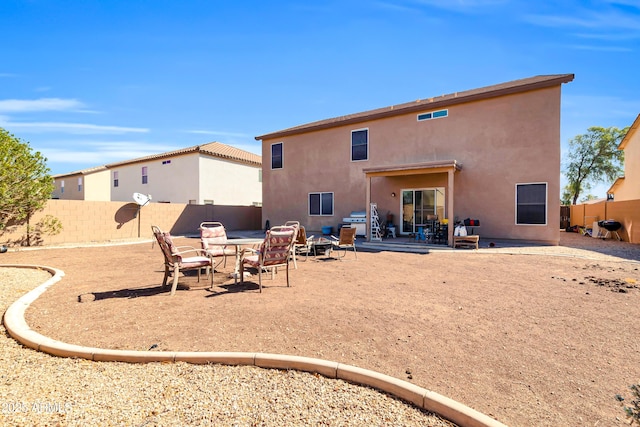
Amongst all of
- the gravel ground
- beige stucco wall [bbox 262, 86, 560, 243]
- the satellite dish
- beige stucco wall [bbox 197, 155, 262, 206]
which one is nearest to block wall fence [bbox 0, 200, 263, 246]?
the satellite dish

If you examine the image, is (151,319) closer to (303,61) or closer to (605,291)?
(605,291)

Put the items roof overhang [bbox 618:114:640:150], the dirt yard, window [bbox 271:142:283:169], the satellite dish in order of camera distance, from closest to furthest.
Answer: the dirt yard, the satellite dish, roof overhang [bbox 618:114:640:150], window [bbox 271:142:283:169]

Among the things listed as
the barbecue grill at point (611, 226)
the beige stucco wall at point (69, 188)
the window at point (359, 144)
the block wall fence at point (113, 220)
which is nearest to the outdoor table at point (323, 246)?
the window at point (359, 144)

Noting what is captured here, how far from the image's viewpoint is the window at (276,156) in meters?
18.8

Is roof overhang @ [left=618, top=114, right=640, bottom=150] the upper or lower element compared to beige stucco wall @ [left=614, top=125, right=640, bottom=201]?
upper

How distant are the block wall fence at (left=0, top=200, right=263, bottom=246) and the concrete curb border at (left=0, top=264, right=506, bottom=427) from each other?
1128 cm

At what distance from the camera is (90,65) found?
9.72 meters

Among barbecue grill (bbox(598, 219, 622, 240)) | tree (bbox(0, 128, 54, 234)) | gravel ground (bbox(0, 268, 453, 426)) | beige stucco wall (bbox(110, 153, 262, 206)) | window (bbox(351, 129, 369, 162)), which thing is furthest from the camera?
beige stucco wall (bbox(110, 153, 262, 206))

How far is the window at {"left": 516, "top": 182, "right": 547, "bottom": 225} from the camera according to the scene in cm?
1173

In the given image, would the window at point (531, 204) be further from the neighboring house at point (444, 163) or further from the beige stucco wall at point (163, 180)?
the beige stucco wall at point (163, 180)

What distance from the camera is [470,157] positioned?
42.9 feet

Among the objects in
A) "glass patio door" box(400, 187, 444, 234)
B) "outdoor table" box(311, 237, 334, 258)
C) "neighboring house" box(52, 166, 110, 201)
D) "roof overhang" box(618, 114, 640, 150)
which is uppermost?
"roof overhang" box(618, 114, 640, 150)

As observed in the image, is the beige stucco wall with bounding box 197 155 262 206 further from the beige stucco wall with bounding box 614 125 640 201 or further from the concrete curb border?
the beige stucco wall with bounding box 614 125 640 201

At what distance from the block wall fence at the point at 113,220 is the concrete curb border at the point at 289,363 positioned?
11.3 meters
